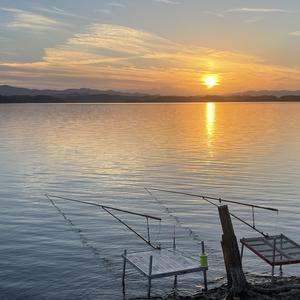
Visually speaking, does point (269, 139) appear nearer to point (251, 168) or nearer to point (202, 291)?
point (251, 168)

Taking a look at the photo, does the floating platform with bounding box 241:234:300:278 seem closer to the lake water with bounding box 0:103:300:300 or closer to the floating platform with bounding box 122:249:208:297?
the floating platform with bounding box 122:249:208:297

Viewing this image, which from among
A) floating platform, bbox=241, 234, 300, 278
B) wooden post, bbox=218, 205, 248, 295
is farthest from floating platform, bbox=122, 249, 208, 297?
floating platform, bbox=241, 234, 300, 278

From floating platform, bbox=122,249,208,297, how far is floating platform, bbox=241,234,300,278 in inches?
107

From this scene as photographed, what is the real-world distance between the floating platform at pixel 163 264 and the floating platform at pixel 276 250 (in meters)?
2.73

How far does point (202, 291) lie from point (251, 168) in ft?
128

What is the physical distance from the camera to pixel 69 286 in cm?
2259

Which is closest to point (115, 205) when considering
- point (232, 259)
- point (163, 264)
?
point (163, 264)

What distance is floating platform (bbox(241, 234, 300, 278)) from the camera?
19.8 m

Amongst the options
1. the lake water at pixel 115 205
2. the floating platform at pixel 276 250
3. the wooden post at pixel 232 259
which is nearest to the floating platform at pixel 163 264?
the wooden post at pixel 232 259

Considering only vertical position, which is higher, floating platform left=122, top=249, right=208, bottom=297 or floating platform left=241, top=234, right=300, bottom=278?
floating platform left=241, top=234, right=300, bottom=278

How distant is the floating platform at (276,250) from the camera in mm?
19828

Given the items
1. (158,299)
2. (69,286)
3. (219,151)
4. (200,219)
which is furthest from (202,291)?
(219,151)

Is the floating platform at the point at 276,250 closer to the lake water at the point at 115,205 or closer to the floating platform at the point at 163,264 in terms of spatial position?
the floating platform at the point at 163,264

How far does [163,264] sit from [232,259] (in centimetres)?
310
